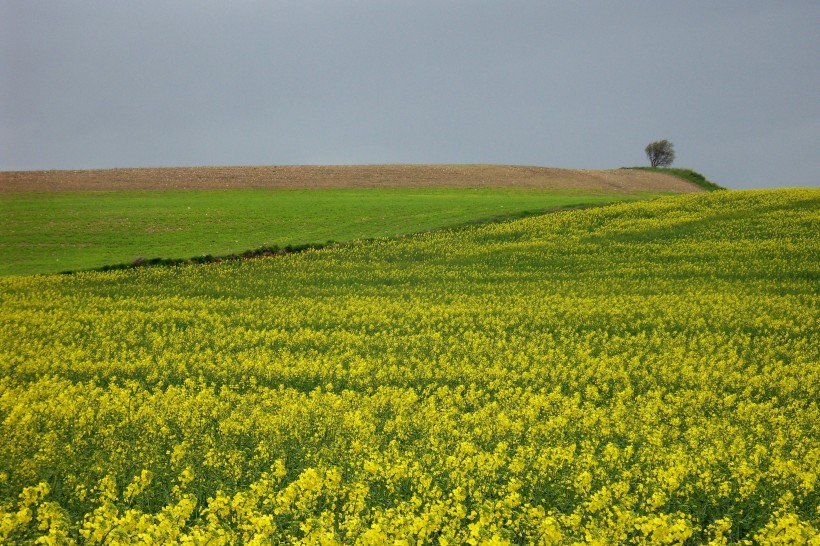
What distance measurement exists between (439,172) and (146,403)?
2995 inches

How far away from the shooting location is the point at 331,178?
278 ft

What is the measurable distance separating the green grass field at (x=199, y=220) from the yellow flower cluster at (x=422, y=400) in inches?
285

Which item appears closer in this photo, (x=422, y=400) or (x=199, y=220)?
(x=422, y=400)

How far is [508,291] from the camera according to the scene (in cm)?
3238

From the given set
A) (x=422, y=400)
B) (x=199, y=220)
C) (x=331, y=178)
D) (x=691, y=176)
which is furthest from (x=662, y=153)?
(x=422, y=400)

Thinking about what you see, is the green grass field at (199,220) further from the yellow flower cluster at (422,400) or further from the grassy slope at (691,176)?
the grassy slope at (691,176)

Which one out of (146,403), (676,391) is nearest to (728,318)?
(676,391)

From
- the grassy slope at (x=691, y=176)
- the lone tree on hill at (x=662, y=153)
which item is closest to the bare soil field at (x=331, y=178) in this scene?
the grassy slope at (x=691, y=176)

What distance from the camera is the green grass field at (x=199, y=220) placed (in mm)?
45812

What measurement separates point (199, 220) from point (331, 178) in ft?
100

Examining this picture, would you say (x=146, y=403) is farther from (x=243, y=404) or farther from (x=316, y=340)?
(x=316, y=340)

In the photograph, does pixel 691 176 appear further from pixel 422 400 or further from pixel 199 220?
pixel 422 400

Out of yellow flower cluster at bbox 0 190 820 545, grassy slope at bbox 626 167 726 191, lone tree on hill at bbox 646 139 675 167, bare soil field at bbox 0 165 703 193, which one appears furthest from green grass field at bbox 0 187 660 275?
lone tree on hill at bbox 646 139 675 167

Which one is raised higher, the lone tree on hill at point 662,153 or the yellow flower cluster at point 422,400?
the lone tree on hill at point 662,153
